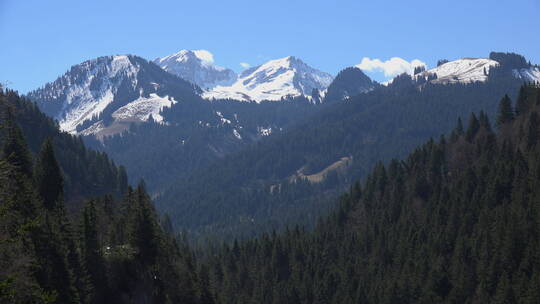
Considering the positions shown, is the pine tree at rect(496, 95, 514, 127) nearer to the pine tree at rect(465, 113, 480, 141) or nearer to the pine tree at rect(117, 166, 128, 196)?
the pine tree at rect(465, 113, 480, 141)

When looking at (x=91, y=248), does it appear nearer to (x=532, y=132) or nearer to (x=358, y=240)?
(x=358, y=240)

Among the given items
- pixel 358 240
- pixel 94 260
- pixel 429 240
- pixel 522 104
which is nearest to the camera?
pixel 94 260

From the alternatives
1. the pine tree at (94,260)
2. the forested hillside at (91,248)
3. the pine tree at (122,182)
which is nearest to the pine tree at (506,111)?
the forested hillside at (91,248)

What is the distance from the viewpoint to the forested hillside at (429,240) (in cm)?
10862

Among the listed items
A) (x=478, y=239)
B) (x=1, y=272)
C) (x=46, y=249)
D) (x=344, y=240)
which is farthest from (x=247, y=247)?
(x=1, y=272)

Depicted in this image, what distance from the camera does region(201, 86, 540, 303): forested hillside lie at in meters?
109

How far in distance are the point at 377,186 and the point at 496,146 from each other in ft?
115

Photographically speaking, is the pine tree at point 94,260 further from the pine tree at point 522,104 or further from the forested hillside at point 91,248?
the pine tree at point 522,104

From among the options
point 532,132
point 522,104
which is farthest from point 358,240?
point 522,104

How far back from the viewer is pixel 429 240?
420 feet

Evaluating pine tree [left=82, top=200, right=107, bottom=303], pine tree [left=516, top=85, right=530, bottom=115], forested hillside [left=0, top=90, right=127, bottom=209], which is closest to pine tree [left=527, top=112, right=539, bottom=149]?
pine tree [left=516, top=85, right=530, bottom=115]

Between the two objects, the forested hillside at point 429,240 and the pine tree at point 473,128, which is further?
the pine tree at point 473,128

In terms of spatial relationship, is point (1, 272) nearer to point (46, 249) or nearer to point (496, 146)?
point (46, 249)

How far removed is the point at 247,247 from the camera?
517ft
